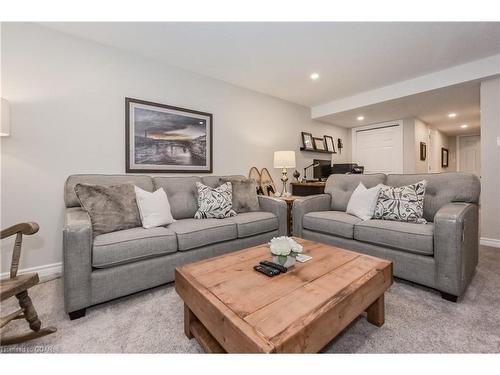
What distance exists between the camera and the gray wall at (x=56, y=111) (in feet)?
6.74

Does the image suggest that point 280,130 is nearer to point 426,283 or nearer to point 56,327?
point 426,283

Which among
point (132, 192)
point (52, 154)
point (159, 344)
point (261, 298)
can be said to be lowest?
point (159, 344)

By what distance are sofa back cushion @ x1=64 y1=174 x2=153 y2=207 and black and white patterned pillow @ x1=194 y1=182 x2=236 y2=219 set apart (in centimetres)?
52

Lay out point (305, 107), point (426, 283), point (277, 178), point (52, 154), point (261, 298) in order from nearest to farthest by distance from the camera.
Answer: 1. point (261, 298)
2. point (426, 283)
3. point (52, 154)
4. point (277, 178)
5. point (305, 107)

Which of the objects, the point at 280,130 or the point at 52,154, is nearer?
the point at 52,154

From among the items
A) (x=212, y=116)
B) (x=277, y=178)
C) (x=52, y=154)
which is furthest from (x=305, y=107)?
(x=52, y=154)

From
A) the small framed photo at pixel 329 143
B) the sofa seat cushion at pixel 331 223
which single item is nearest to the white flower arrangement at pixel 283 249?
the sofa seat cushion at pixel 331 223

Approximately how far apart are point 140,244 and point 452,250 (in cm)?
221

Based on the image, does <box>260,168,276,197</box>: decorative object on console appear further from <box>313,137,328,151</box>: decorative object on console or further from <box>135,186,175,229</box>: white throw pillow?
<box>135,186,175,229</box>: white throw pillow

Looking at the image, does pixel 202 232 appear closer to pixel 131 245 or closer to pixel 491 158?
pixel 131 245

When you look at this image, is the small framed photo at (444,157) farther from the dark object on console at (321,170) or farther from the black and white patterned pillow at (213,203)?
the black and white patterned pillow at (213,203)
